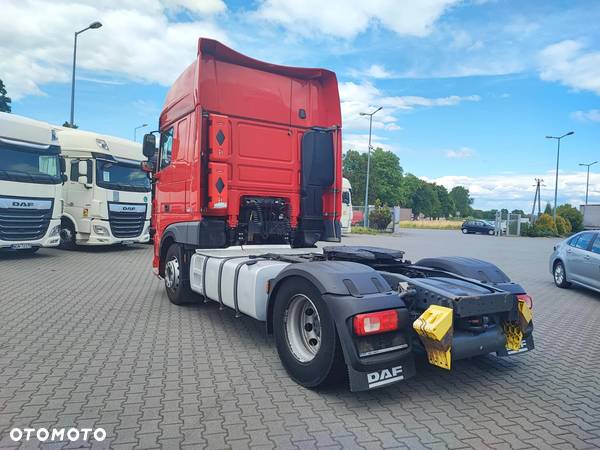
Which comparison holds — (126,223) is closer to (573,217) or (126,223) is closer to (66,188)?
(66,188)

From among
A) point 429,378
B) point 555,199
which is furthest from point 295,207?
point 555,199

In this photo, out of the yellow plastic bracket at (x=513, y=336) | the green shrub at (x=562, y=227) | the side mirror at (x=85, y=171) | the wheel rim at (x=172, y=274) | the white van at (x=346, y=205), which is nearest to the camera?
the yellow plastic bracket at (x=513, y=336)

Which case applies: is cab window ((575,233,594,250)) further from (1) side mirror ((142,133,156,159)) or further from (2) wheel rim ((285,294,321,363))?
(1) side mirror ((142,133,156,159))

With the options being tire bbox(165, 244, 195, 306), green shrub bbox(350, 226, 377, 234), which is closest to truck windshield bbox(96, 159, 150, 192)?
tire bbox(165, 244, 195, 306)

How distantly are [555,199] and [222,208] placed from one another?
141 feet

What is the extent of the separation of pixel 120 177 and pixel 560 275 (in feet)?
40.5

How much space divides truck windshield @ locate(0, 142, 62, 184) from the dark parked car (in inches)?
1456

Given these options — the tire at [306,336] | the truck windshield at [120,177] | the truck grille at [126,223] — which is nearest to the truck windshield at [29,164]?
the truck windshield at [120,177]

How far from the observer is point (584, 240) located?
31.9 feet

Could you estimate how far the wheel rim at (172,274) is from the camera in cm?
693

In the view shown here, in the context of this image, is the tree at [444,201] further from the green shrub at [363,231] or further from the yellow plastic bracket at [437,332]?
the yellow plastic bracket at [437,332]

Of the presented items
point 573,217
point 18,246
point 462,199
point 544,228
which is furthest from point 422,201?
point 18,246

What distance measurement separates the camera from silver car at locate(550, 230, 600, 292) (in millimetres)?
9062

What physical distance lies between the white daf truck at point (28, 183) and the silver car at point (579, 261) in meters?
12.8
